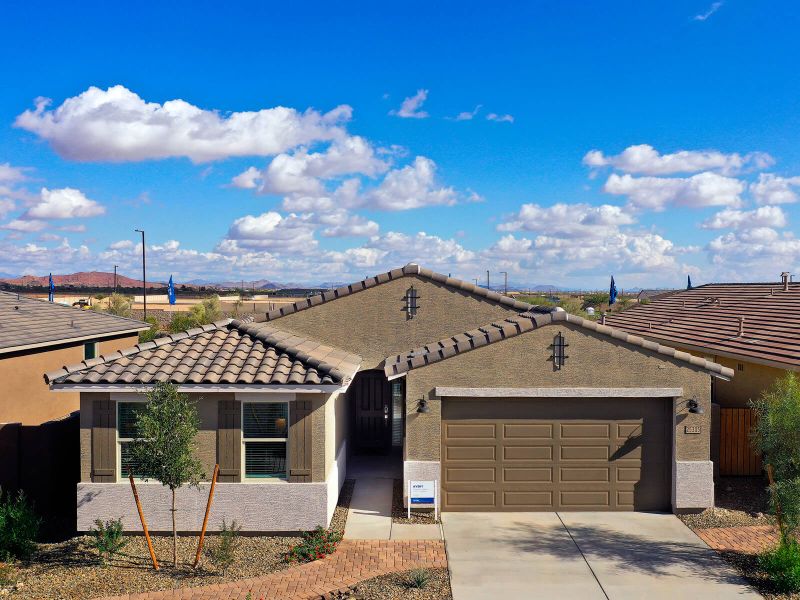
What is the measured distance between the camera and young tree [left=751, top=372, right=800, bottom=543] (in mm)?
8602

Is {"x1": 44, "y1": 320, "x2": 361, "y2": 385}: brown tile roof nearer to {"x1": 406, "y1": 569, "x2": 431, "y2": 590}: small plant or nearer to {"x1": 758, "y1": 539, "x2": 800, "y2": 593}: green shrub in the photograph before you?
{"x1": 406, "y1": 569, "x2": 431, "y2": 590}: small plant

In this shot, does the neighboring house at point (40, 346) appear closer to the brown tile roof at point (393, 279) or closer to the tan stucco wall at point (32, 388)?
the tan stucco wall at point (32, 388)

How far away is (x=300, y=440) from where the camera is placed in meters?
10.7

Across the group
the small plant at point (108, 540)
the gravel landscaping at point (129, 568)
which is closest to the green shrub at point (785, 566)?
the gravel landscaping at point (129, 568)

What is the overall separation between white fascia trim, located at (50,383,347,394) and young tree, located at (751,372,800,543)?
6.76 metres

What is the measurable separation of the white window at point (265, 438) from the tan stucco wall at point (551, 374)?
242 centimetres

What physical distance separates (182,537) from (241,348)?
3.62 m

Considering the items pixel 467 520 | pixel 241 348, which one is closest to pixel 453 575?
pixel 467 520

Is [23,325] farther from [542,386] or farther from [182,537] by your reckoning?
[542,386]

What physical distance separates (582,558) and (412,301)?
273 inches

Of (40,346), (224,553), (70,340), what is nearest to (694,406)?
(224,553)

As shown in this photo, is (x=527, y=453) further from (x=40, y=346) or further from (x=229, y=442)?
(x=40, y=346)

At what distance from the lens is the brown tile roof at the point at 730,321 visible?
14380mm

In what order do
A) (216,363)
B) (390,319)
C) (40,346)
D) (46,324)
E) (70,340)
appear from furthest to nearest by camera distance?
(46,324) → (70,340) → (40,346) → (390,319) → (216,363)
